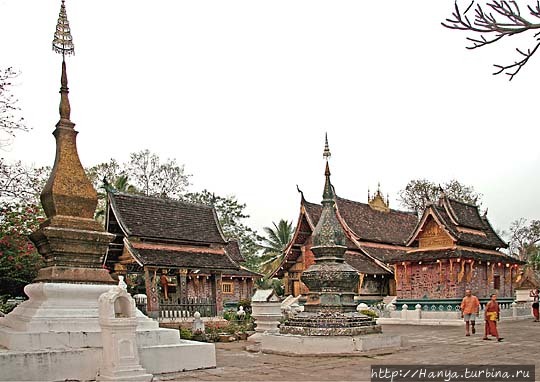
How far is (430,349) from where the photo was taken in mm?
12680

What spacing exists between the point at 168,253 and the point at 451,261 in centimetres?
1359

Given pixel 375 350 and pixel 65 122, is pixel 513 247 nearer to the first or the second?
pixel 375 350

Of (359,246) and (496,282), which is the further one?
(359,246)

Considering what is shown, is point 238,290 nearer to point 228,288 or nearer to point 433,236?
point 228,288

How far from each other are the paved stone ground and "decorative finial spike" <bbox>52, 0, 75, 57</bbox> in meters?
6.18

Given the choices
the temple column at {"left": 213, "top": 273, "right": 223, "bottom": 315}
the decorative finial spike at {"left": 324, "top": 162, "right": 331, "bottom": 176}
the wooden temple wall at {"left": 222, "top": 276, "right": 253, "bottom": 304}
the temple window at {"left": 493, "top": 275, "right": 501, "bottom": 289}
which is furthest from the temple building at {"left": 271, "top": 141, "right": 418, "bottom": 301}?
the decorative finial spike at {"left": 324, "top": 162, "right": 331, "bottom": 176}

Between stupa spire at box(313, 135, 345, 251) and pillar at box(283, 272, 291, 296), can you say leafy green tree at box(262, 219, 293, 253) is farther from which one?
stupa spire at box(313, 135, 345, 251)

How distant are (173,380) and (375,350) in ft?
17.2

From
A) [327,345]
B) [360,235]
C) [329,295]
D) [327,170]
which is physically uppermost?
[327,170]

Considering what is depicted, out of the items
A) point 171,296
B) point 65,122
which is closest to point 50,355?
point 65,122

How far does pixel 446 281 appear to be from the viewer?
28.6 meters

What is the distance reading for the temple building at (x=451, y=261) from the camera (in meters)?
28.2

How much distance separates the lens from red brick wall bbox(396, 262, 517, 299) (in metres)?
28.2

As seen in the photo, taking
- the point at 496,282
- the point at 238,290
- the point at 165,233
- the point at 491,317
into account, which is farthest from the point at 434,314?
the point at 238,290
